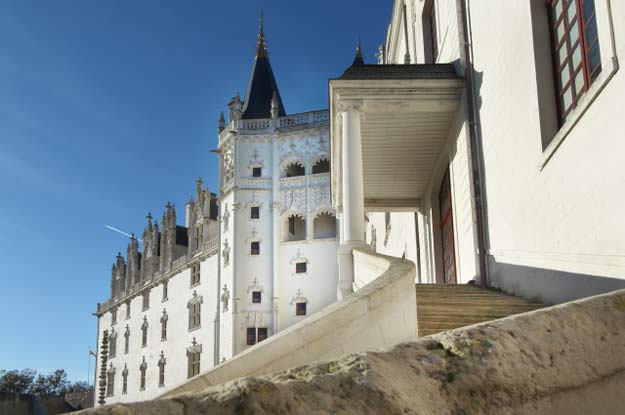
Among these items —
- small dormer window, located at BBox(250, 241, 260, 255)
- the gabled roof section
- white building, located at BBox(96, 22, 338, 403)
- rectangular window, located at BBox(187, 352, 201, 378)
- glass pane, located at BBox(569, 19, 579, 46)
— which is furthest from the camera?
the gabled roof section

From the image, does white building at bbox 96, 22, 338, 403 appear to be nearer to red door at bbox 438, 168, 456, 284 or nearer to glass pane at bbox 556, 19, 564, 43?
red door at bbox 438, 168, 456, 284

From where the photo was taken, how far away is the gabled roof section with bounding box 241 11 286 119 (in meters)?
47.3

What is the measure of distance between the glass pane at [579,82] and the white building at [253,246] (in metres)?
33.2

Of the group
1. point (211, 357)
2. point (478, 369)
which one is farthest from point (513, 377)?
point (211, 357)

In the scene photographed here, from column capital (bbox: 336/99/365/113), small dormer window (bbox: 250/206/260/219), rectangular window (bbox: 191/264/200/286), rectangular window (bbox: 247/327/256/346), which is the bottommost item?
rectangular window (bbox: 247/327/256/346)

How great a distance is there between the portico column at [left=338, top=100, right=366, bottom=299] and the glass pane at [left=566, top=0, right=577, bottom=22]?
4947 mm

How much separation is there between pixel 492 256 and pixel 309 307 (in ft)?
98.8

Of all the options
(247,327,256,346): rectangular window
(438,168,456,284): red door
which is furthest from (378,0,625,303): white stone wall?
(247,327,256,346): rectangular window

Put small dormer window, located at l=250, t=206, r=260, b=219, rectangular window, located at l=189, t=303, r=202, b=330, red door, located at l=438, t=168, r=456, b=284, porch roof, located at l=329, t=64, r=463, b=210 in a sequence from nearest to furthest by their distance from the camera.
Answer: porch roof, located at l=329, t=64, r=463, b=210, red door, located at l=438, t=168, r=456, b=284, small dormer window, located at l=250, t=206, r=260, b=219, rectangular window, located at l=189, t=303, r=202, b=330

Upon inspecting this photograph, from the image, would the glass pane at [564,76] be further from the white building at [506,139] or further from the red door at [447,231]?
the red door at [447,231]

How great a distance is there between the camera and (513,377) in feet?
8.44

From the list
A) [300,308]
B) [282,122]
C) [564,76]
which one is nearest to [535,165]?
[564,76]

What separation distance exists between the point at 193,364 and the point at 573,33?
40.3 m

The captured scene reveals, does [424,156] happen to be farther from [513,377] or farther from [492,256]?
[513,377]
